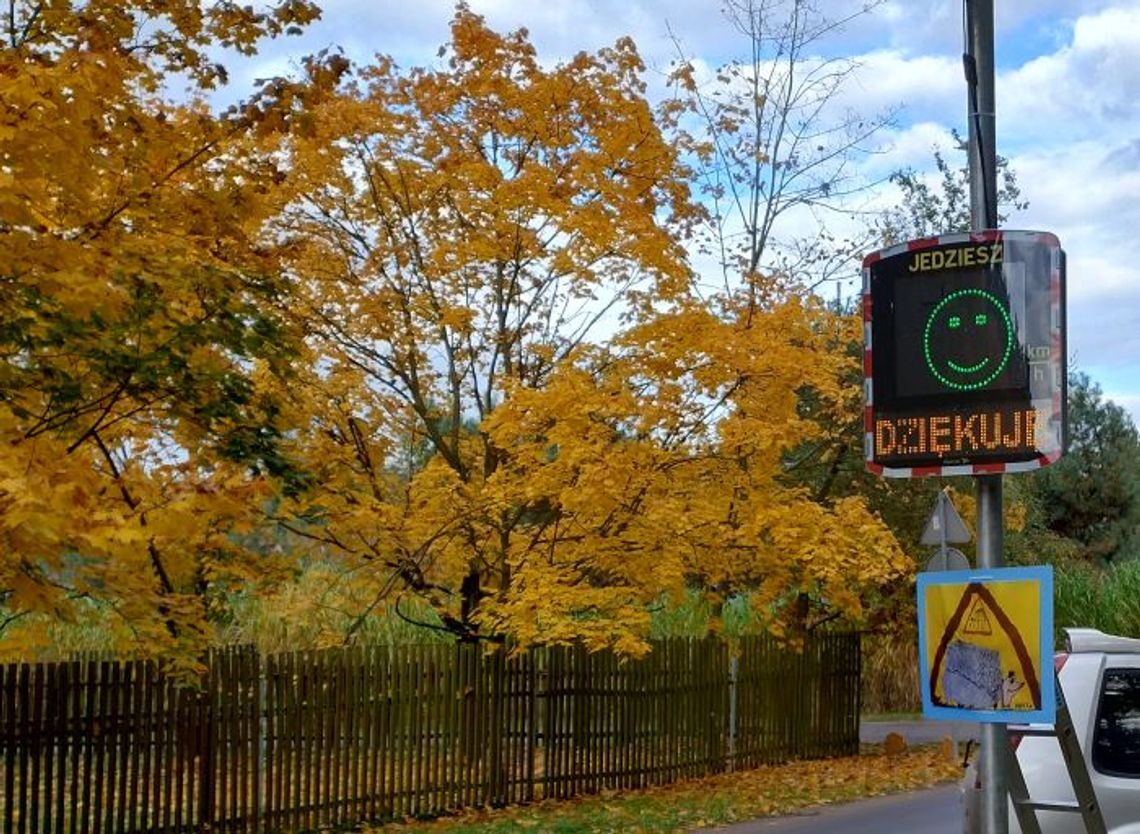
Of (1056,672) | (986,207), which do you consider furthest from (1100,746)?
(986,207)

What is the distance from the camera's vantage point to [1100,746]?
6.37 m

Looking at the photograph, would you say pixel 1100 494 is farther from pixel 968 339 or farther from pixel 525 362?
pixel 968 339

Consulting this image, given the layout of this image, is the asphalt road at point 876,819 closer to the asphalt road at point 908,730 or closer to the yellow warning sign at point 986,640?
the asphalt road at point 908,730

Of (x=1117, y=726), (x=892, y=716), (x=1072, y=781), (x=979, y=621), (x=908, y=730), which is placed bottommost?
(x=892, y=716)

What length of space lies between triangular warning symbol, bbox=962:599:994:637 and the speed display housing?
0.51 m

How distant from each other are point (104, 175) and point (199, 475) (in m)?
2.82

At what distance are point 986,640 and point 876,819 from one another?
9.85 meters

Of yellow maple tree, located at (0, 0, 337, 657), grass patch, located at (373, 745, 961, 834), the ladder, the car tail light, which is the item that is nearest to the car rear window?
the car tail light

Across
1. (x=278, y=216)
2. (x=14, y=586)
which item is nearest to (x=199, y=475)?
(x=14, y=586)

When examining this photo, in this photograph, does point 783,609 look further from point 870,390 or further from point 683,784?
point 870,390

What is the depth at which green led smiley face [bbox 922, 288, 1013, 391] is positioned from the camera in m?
5.30

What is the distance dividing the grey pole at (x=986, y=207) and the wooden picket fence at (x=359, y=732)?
26.3ft

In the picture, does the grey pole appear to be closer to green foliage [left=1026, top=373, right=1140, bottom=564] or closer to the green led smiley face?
the green led smiley face

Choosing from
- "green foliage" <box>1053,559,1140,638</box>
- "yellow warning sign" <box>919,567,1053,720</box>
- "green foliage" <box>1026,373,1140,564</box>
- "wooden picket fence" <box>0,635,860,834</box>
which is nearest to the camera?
"yellow warning sign" <box>919,567,1053,720</box>
